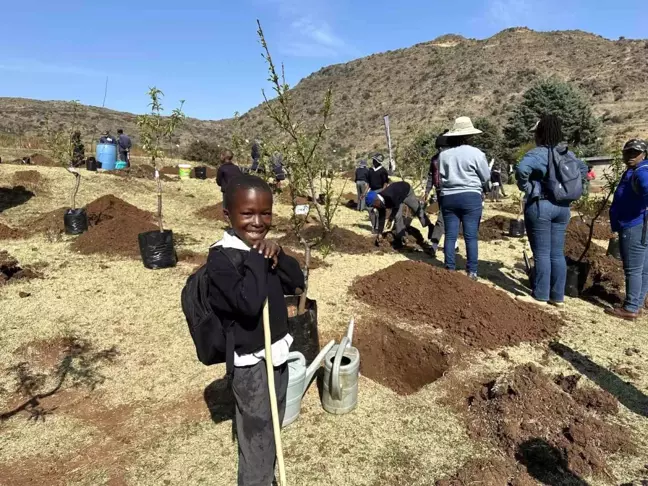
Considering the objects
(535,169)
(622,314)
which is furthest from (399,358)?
(622,314)

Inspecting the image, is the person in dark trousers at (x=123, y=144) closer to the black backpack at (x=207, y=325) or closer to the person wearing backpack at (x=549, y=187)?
the person wearing backpack at (x=549, y=187)

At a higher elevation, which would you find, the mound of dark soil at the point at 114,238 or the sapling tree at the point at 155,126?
the sapling tree at the point at 155,126

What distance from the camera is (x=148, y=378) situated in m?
3.67

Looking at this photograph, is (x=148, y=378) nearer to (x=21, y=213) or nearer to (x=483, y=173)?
(x=483, y=173)

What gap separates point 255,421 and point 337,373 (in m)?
1.08

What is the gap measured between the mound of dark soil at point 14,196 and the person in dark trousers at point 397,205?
8.98 meters

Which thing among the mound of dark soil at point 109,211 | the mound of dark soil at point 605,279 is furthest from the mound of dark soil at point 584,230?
the mound of dark soil at point 109,211

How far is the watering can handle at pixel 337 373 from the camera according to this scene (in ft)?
9.44

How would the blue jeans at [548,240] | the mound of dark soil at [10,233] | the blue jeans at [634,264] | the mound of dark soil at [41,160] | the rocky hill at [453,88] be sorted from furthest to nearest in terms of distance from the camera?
the rocky hill at [453,88], the mound of dark soil at [41,160], the mound of dark soil at [10,233], the blue jeans at [548,240], the blue jeans at [634,264]

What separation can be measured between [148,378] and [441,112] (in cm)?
4895

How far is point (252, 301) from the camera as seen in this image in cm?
159

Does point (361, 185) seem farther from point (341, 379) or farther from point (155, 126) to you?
point (341, 379)

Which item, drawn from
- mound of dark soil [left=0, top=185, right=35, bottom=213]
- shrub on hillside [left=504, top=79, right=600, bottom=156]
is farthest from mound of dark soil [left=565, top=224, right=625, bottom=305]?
Result: shrub on hillside [left=504, top=79, right=600, bottom=156]

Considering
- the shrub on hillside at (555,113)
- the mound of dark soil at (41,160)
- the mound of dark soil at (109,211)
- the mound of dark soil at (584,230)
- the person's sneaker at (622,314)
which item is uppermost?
the shrub on hillside at (555,113)
